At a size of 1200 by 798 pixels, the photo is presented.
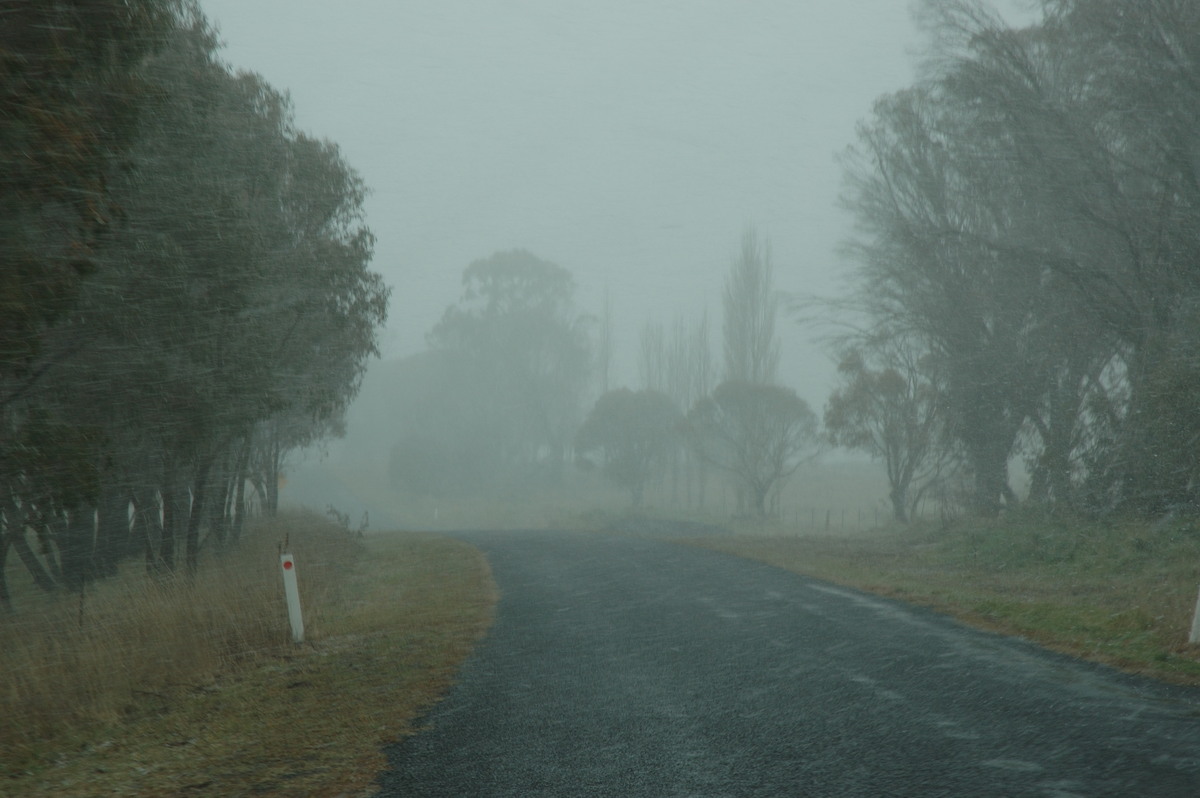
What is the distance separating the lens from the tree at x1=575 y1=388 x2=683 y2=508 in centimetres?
5772

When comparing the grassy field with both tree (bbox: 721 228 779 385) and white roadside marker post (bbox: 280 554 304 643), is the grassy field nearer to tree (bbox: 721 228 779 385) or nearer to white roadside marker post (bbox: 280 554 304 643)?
white roadside marker post (bbox: 280 554 304 643)

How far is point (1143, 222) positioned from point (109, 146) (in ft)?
61.1

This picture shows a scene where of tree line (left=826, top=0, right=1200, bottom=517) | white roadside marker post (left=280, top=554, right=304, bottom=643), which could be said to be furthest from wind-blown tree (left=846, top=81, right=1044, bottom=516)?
white roadside marker post (left=280, top=554, right=304, bottom=643)

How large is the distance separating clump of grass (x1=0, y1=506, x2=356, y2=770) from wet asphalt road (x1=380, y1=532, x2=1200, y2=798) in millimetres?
2809

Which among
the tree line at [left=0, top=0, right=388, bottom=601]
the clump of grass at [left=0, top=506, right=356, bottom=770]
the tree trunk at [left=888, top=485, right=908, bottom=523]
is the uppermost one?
the tree line at [left=0, top=0, right=388, bottom=601]

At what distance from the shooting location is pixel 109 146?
8312mm

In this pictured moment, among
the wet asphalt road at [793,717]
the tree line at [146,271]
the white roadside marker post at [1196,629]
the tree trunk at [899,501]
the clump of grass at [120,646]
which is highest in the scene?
the tree line at [146,271]

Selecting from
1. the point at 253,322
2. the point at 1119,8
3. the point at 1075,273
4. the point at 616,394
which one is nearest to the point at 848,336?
the point at 1075,273

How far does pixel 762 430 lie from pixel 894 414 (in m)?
15.8

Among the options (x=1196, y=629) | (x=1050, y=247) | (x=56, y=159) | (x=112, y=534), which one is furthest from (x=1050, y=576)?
(x=112, y=534)

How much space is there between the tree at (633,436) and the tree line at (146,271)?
39.0 metres

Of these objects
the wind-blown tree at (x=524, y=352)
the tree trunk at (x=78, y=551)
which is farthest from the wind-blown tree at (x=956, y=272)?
the wind-blown tree at (x=524, y=352)

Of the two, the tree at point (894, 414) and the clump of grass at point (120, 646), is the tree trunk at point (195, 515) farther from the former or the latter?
the tree at point (894, 414)

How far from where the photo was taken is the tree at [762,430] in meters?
47.0
